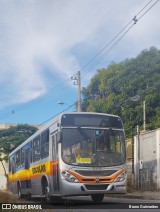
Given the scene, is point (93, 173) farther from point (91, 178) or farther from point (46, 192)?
point (46, 192)

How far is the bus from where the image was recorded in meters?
14.1

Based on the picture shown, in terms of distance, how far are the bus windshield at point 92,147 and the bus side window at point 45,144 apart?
1.74 m

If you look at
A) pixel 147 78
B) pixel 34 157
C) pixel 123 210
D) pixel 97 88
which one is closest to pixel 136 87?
pixel 147 78

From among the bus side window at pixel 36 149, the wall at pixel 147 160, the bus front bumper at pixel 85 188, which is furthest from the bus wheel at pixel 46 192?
the wall at pixel 147 160

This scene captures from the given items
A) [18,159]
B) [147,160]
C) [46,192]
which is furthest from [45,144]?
[147,160]

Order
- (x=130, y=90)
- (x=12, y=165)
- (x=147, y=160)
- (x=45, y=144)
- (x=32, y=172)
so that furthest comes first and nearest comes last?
(x=130, y=90) → (x=147, y=160) → (x=12, y=165) → (x=32, y=172) → (x=45, y=144)

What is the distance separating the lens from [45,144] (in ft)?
54.6

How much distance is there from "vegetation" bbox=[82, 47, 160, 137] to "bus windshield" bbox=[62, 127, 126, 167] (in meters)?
24.0

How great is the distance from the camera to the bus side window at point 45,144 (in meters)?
16.3

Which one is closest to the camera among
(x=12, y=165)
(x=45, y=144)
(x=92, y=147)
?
(x=92, y=147)

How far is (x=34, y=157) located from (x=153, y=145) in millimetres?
10989

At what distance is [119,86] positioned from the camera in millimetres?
46719

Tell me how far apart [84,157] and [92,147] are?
441 millimetres

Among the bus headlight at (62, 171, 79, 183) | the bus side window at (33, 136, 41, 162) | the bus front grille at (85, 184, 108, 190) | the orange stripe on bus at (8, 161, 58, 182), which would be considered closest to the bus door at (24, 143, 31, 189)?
Result: the orange stripe on bus at (8, 161, 58, 182)
